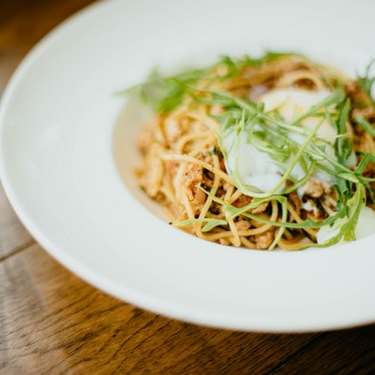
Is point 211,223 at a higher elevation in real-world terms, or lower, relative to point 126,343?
higher

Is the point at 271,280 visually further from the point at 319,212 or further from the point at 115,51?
the point at 115,51

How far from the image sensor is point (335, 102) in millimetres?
2273

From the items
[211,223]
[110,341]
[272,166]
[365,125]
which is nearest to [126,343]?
[110,341]

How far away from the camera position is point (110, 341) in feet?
5.68

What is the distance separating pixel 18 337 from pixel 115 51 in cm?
156

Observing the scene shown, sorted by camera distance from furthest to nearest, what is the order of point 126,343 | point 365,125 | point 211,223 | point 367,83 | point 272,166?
point 367,83
point 365,125
point 272,166
point 211,223
point 126,343

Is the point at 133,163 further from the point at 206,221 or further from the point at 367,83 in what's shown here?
the point at 367,83

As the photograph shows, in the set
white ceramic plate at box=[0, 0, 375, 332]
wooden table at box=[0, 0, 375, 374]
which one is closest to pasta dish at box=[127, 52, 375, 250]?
white ceramic plate at box=[0, 0, 375, 332]

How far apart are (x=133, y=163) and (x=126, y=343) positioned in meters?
0.97

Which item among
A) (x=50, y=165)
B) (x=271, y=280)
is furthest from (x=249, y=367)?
(x=50, y=165)

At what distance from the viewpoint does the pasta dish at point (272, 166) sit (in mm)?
1986

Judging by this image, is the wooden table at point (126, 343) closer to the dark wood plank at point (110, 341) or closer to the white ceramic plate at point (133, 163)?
the dark wood plank at point (110, 341)

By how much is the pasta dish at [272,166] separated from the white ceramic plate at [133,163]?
0.60 feet

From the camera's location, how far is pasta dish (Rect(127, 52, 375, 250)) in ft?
6.52
